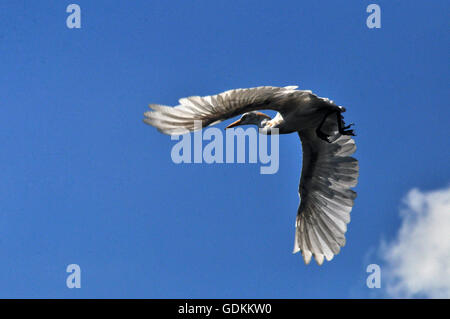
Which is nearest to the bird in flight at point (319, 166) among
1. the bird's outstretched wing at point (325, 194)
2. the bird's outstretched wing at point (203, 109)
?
the bird's outstretched wing at point (325, 194)

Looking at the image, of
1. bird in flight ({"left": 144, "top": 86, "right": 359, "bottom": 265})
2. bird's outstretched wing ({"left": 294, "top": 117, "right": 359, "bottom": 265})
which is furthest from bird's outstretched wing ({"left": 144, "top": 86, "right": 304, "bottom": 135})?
bird's outstretched wing ({"left": 294, "top": 117, "right": 359, "bottom": 265})

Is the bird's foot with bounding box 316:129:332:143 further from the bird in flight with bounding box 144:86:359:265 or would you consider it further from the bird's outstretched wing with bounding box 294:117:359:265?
the bird's outstretched wing with bounding box 294:117:359:265

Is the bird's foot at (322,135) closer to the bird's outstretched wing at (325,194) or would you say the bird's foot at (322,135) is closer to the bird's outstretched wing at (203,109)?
the bird's outstretched wing at (325,194)

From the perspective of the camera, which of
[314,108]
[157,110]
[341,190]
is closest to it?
[157,110]

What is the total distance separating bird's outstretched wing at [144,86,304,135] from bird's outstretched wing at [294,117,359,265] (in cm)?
413

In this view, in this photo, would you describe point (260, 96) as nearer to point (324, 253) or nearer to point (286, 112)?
point (286, 112)

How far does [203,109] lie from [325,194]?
5.66m

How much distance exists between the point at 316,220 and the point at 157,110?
6.27 metres

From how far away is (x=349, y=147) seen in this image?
13602mm

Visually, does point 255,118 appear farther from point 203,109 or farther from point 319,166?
point 203,109

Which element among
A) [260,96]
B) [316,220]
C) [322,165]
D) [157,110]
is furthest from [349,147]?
[157,110]

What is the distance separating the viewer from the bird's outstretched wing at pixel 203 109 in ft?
29.7

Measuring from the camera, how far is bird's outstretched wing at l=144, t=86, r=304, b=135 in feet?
29.7

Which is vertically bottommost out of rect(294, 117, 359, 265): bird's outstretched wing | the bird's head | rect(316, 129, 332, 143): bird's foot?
rect(294, 117, 359, 265): bird's outstretched wing
